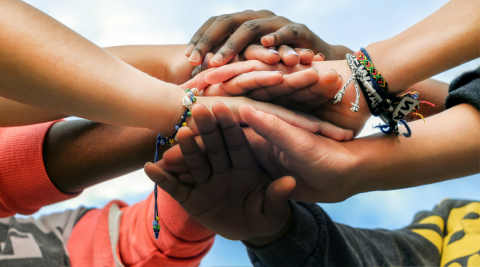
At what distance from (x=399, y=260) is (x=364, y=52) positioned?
747 mm

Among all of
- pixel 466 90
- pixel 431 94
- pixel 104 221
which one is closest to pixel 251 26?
pixel 466 90

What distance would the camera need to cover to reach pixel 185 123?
59 centimetres

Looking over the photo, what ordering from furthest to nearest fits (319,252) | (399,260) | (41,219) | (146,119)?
(41,219), (399,260), (319,252), (146,119)

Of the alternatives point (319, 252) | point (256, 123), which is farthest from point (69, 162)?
point (319, 252)

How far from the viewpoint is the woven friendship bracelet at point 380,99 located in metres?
0.59

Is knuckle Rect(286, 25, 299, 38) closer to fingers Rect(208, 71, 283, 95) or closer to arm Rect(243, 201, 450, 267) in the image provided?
fingers Rect(208, 71, 283, 95)

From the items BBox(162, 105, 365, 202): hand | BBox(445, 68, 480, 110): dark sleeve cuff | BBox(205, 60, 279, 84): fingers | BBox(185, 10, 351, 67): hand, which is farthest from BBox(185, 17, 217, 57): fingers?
BBox(445, 68, 480, 110): dark sleeve cuff

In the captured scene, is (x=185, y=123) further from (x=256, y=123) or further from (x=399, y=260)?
(x=399, y=260)

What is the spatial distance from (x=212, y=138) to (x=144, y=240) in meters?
0.58

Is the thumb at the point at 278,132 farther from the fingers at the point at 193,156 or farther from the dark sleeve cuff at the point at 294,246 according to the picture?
the dark sleeve cuff at the point at 294,246

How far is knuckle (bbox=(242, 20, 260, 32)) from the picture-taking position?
664 mm

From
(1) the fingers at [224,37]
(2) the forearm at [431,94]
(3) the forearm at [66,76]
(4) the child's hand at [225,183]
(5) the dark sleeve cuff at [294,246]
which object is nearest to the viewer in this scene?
(3) the forearm at [66,76]

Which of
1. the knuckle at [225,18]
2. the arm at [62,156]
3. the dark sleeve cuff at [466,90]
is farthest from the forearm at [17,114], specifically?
the dark sleeve cuff at [466,90]

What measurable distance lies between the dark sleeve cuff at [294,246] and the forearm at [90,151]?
391mm
